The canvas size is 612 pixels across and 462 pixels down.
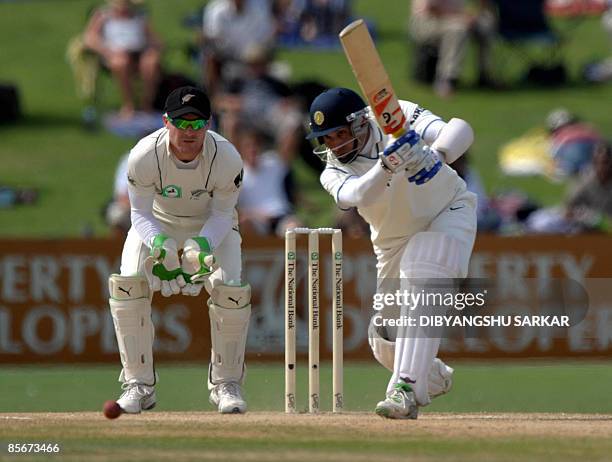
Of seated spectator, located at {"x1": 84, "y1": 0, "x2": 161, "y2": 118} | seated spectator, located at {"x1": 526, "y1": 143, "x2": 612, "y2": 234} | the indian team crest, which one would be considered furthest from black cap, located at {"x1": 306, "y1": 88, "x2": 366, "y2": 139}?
seated spectator, located at {"x1": 84, "y1": 0, "x2": 161, "y2": 118}

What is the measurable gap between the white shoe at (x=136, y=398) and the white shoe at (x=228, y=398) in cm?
32

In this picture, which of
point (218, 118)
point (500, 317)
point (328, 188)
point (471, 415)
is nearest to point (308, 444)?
point (328, 188)

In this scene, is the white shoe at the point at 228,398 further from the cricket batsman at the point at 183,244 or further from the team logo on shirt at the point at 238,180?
the team logo on shirt at the point at 238,180

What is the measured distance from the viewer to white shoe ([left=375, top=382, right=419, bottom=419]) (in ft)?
21.1

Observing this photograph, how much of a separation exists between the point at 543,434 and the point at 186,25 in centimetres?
1079

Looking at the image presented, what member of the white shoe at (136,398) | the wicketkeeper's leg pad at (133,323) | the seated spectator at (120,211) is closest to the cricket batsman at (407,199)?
the wicketkeeper's leg pad at (133,323)

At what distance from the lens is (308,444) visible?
5.57 m

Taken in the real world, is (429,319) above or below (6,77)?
below

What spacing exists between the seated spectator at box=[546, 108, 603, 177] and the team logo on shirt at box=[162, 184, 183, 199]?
6867 mm

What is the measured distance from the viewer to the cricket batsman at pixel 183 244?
6734 mm

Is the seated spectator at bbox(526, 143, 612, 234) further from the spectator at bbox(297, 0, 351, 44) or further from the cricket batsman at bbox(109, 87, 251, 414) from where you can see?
the cricket batsman at bbox(109, 87, 251, 414)

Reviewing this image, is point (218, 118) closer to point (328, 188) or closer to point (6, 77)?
point (6, 77)

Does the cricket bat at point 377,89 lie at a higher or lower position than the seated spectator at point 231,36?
lower

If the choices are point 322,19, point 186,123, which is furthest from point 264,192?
point 186,123
